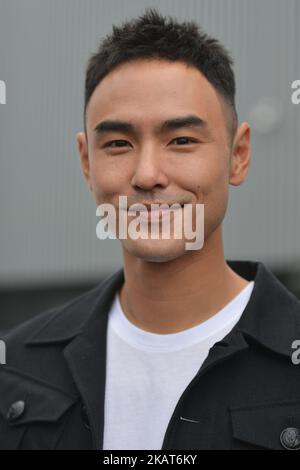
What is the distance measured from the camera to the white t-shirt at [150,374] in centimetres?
269

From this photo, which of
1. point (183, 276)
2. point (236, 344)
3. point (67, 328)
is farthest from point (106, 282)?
point (236, 344)

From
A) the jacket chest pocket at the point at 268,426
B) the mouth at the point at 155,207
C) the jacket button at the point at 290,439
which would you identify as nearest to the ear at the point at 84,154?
the mouth at the point at 155,207

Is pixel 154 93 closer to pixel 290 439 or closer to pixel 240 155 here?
pixel 240 155

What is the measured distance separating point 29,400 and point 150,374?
0.49 meters

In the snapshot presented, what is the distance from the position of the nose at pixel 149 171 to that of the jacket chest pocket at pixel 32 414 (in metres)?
0.85

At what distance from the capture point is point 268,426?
2.60 m

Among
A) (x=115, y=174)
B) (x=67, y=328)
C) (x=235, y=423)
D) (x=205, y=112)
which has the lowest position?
(x=235, y=423)

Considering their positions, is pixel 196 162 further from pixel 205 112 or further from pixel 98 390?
pixel 98 390

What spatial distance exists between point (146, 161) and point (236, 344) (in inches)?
27.9

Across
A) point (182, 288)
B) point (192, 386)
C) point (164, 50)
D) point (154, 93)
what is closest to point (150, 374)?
point (192, 386)

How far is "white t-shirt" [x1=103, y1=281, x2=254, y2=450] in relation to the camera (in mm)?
2686

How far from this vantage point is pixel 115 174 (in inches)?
106

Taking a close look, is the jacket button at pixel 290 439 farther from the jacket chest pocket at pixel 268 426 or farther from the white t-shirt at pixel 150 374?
the white t-shirt at pixel 150 374

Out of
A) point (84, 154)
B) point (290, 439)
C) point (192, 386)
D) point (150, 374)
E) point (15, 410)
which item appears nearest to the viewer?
point (290, 439)
